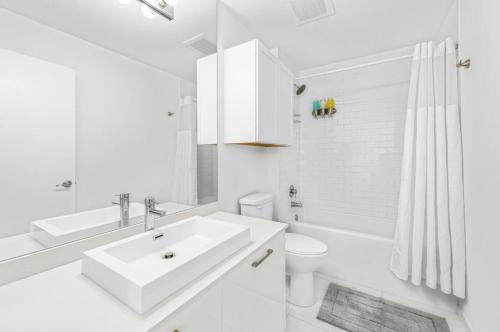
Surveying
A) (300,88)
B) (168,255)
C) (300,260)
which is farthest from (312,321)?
(300,88)

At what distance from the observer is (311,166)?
110 inches

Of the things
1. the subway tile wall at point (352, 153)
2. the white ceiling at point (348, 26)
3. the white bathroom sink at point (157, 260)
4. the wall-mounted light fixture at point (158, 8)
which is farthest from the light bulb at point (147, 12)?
the subway tile wall at point (352, 153)

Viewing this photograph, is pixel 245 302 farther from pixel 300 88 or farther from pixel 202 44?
pixel 300 88

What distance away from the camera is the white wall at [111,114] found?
2.67 ft

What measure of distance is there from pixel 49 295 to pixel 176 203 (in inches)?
28.4

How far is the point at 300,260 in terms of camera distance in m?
1.67

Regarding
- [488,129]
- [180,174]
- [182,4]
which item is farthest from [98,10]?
[488,129]

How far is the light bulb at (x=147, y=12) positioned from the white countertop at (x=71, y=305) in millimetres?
1307

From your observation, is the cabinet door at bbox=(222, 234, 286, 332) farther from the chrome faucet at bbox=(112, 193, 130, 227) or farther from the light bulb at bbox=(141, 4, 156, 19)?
the light bulb at bbox=(141, 4, 156, 19)

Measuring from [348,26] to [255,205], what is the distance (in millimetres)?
1775

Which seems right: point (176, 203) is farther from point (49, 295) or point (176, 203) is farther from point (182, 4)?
point (182, 4)

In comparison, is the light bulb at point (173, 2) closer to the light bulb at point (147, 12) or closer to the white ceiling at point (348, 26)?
the light bulb at point (147, 12)

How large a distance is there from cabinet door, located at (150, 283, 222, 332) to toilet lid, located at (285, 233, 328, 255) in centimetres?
105

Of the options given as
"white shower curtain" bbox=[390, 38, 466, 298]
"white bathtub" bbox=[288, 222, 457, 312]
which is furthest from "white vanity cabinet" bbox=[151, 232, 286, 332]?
"white shower curtain" bbox=[390, 38, 466, 298]
